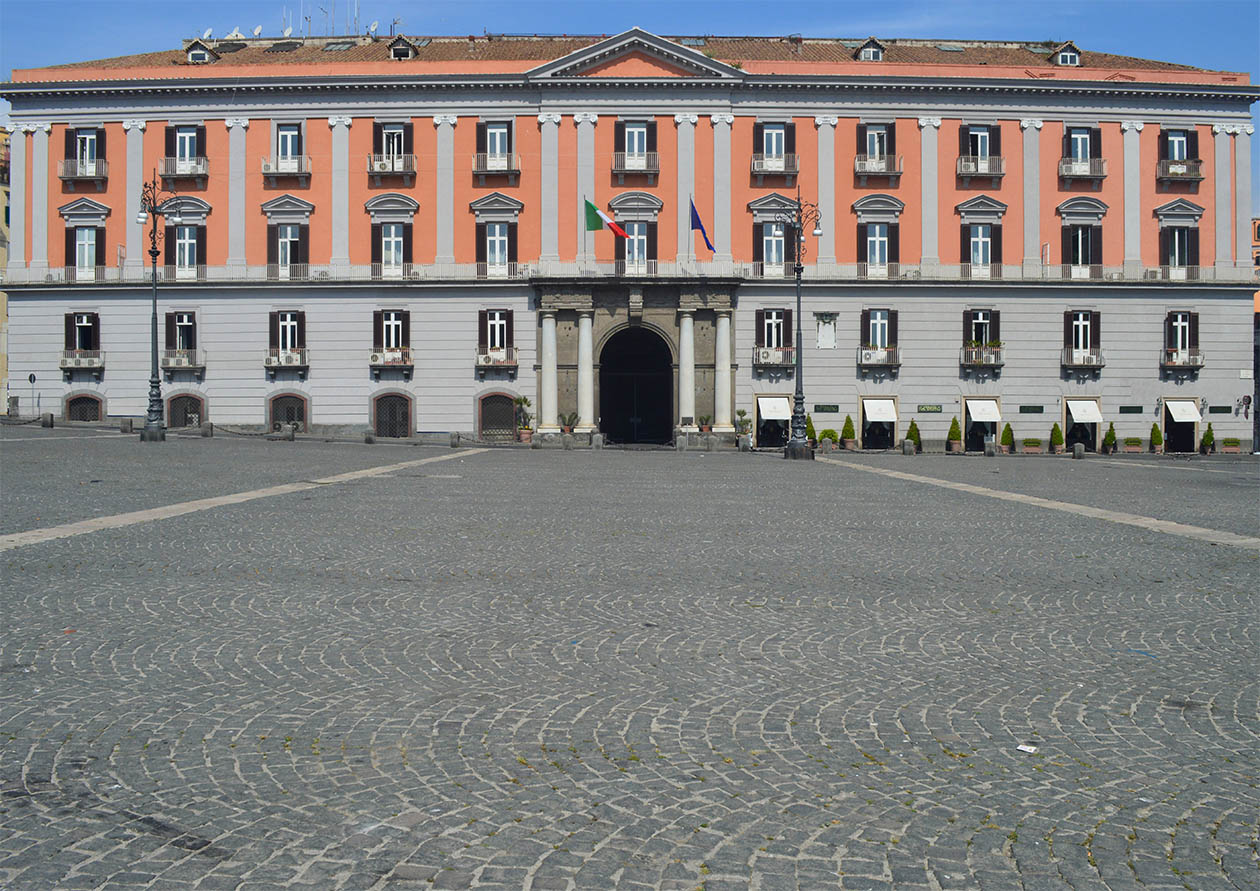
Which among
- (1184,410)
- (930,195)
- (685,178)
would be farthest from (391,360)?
(1184,410)

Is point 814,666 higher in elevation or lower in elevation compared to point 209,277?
lower

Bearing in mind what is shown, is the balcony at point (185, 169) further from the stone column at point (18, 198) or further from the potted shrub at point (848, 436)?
the potted shrub at point (848, 436)

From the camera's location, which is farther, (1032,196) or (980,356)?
(1032,196)

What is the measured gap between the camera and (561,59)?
1740 inches

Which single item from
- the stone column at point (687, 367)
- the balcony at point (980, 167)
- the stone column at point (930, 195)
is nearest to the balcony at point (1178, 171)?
the balcony at point (980, 167)

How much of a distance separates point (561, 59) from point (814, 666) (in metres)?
42.0

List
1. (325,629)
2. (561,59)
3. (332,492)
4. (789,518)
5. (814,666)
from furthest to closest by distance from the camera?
1. (561,59)
2. (332,492)
3. (789,518)
4. (325,629)
5. (814,666)

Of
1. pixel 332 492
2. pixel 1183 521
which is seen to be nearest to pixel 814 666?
pixel 1183 521

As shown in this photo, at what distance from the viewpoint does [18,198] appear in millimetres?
46500

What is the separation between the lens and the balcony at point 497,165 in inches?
1764

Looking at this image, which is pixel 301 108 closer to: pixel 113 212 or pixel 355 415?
pixel 113 212

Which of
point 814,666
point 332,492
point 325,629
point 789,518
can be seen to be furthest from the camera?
point 332,492

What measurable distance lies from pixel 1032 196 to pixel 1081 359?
7259mm

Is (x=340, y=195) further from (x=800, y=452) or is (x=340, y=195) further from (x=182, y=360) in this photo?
(x=800, y=452)
